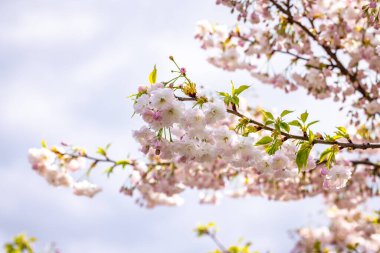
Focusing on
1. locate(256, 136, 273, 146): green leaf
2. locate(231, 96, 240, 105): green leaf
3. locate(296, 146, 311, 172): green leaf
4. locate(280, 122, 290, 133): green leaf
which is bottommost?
locate(296, 146, 311, 172): green leaf

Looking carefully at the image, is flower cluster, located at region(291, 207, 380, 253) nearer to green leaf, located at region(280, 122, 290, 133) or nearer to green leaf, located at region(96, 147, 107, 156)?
green leaf, located at region(96, 147, 107, 156)

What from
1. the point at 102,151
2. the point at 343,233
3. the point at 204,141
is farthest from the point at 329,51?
the point at 343,233

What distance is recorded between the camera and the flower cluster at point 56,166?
5.44 m

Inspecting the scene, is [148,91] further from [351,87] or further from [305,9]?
[351,87]

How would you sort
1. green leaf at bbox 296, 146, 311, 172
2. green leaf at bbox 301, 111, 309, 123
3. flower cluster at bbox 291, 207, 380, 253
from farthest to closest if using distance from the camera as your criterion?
flower cluster at bbox 291, 207, 380, 253 → green leaf at bbox 301, 111, 309, 123 → green leaf at bbox 296, 146, 311, 172

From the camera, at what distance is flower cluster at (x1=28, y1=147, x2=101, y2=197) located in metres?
5.44

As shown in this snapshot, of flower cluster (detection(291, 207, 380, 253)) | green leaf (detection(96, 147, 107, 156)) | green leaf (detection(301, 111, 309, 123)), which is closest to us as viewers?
green leaf (detection(301, 111, 309, 123))

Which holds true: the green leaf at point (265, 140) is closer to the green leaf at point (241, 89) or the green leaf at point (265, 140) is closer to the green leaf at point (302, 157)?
the green leaf at point (302, 157)

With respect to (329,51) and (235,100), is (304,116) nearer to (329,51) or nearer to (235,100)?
(235,100)

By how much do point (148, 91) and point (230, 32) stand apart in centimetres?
452

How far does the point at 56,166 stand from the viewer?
19.1 ft

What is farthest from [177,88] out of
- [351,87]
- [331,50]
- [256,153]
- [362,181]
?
[362,181]

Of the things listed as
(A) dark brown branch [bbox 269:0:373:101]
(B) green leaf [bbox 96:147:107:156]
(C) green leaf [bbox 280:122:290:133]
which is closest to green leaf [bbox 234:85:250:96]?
(C) green leaf [bbox 280:122:290:133]

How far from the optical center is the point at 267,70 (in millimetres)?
7473
